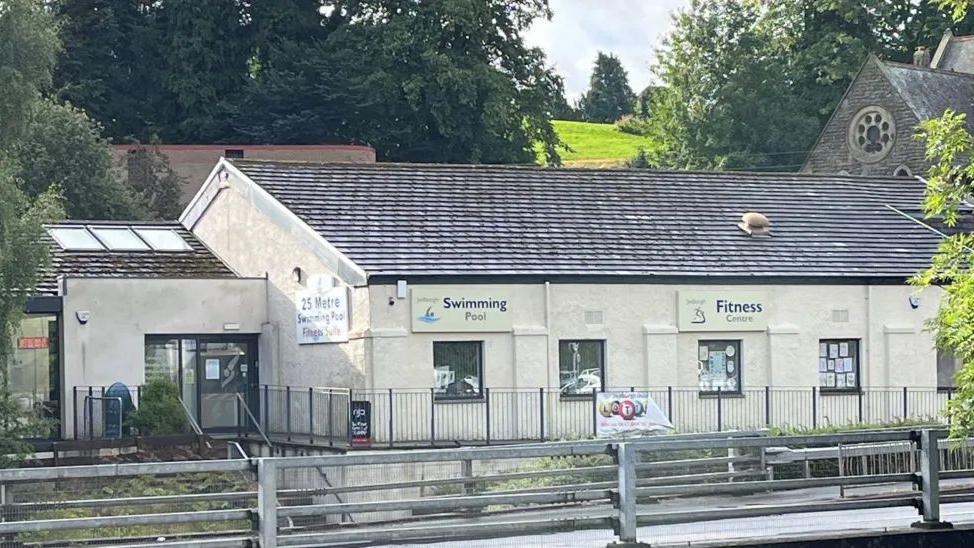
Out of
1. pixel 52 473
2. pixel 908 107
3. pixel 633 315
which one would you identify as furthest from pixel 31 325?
pixel 908 107

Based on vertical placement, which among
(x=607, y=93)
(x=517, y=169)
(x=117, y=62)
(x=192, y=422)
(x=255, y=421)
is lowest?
(x=255, y=421)

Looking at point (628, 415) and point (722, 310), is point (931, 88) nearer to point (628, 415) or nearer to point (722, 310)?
point (722, 310)

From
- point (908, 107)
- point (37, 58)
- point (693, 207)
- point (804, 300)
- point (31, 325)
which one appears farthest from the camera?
point (908, 107)

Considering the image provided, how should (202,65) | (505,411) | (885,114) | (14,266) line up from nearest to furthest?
1. (14,266)
2. (505,411)
3. (885,114)
4. (202,65)

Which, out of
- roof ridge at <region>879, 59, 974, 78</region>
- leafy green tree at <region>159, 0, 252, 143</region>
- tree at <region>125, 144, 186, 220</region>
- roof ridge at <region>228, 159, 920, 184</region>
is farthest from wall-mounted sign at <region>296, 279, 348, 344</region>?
leafy green tree at <region>159, 0, 252, 143</region>

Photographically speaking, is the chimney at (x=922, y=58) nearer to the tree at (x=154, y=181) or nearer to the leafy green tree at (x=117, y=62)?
the tree at (x=154, y=181)

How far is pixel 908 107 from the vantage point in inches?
2576

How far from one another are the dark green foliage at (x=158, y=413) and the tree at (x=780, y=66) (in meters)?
48.7

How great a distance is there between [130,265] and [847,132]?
37.5 m

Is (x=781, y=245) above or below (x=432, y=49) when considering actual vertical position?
below

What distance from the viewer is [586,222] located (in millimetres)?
39281

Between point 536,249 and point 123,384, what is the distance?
359 inches

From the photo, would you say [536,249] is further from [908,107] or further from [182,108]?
[182,108]

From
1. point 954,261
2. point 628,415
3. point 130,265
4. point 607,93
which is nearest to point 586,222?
point 628,415
